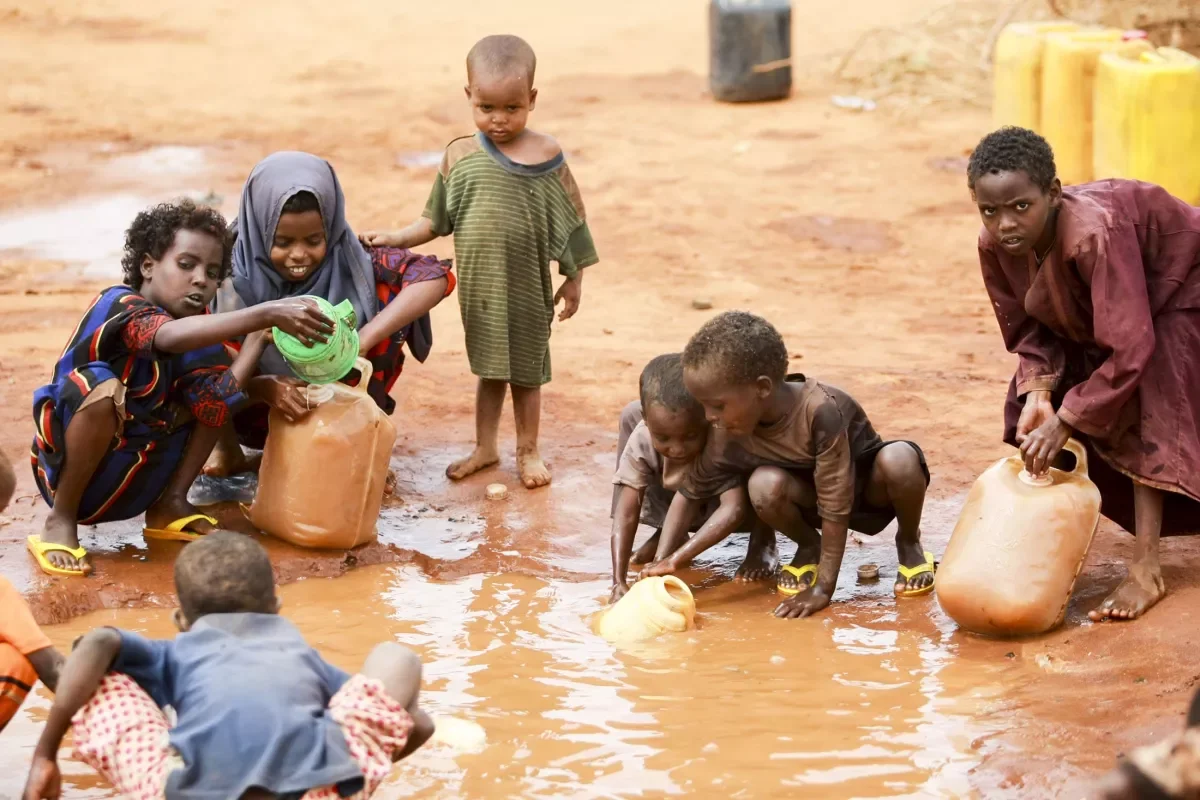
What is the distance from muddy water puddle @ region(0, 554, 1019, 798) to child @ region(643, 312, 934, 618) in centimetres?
17

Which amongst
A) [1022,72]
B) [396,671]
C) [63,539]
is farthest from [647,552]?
[1022,72]

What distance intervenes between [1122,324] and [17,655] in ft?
9.76

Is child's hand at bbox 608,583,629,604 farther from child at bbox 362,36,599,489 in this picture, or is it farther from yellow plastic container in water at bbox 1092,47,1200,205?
yellow plastic container in water at bbox 1092,47,1200,205

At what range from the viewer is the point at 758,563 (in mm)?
4867

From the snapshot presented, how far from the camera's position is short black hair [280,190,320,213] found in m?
5.03

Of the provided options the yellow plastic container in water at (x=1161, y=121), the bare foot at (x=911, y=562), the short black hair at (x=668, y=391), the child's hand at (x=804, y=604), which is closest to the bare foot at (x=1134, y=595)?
the bare foot at (x=911, y=562)

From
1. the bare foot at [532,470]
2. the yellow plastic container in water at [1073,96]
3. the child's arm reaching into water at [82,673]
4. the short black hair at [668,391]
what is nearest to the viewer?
the child's arm reaching into water at [82,673]

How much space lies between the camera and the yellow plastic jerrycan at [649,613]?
423 centimetres

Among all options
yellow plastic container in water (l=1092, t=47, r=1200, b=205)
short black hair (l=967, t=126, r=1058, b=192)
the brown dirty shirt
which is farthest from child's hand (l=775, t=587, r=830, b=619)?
yellow plastic container in water (l=1092, t=47, r=1200, b=205)

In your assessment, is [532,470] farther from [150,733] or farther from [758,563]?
[150,733]

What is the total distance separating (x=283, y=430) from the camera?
4879 millimetres

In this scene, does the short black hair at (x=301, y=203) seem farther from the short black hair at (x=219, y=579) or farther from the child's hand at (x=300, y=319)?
the short black hair at (x=219, y=579)

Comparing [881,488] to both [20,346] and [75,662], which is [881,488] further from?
[20,346]

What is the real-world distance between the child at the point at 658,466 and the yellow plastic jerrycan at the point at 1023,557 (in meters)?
0.72
